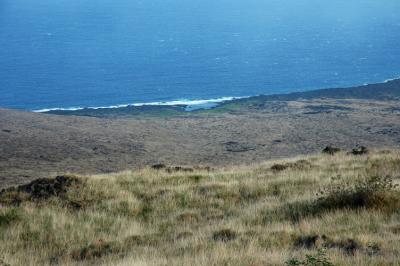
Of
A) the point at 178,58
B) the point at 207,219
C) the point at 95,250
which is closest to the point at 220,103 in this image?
the point at 178,58

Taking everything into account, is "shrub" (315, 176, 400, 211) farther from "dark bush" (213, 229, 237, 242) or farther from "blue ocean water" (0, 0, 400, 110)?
"blue ocean water" (0, 0, 400, 110)

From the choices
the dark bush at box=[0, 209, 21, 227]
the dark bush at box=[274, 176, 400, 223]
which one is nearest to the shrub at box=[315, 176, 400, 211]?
the dark bush at box=[274, 176, 400, 223]

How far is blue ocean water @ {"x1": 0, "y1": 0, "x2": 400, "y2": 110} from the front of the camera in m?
104

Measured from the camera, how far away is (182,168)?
2212 cm

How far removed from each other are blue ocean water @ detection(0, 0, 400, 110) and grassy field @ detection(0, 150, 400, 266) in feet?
261

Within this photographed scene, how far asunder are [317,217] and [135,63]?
392ft

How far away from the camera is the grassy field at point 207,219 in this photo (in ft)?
29.9

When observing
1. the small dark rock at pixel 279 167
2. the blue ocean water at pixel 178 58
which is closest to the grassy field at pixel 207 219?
the small dark rock at pixel 279 167

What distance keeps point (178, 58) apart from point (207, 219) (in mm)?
122697

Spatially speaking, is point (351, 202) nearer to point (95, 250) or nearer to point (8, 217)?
point (95, 250)

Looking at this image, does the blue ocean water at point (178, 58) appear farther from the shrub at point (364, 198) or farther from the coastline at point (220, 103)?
the shrub at point (364, 198)

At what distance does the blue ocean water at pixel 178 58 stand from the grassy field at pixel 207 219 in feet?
261

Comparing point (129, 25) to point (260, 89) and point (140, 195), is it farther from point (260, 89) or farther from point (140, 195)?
point (140, 195)

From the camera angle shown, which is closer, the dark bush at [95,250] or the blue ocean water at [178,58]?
the dark bush at [95,250]
